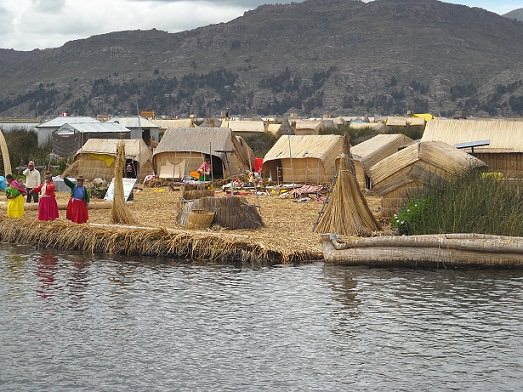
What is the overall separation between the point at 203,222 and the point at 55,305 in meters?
4.82

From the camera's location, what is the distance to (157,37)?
153500mm

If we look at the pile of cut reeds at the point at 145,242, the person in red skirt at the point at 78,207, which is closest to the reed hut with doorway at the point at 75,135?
the person in red skirt at the point at 78,207

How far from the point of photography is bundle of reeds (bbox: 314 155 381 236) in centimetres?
1689

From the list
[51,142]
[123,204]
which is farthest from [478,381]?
[51,142]

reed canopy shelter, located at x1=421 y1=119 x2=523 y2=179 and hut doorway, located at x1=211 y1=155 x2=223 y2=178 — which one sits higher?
reed canopy shelter, located at x1=421 y1=119 x2=523 y2=179

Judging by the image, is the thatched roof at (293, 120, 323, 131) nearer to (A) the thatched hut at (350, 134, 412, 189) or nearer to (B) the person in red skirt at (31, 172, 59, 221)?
(A) the thatched hut at (350, 134, 412, 189)

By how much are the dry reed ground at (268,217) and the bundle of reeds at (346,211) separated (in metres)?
0.34

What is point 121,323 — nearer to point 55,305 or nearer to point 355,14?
point 55,305

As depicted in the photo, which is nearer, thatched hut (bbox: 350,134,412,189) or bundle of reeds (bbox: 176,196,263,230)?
bundle of reeds (bbox: 176,196,263,230)

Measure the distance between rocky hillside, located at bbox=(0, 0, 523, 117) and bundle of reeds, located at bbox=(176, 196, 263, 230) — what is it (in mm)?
97013

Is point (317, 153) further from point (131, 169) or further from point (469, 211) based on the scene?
point (469, 211)

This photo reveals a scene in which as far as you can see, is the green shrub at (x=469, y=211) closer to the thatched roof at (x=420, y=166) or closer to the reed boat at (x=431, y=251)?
the reed boat at (x=431, y=251)

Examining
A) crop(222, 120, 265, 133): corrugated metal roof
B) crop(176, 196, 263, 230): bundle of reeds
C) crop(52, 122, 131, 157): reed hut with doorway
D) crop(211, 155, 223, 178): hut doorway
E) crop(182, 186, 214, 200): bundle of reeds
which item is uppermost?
crop(222, 120, 265, 133): corrugated metal roof

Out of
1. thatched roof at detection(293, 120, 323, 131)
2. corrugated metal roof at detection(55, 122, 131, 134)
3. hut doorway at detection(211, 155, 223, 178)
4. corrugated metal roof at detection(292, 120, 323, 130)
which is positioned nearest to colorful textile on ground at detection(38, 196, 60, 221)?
hut doorway at detection(211, 155, 223, 178)
